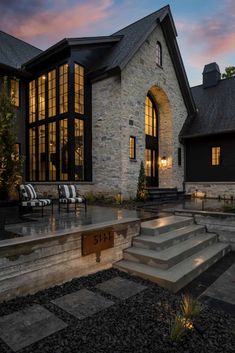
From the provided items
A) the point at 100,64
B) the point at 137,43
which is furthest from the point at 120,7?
the point at 100,64

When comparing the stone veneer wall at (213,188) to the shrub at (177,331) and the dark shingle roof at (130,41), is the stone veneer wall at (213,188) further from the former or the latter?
the shrub at (177,331)

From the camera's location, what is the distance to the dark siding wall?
13.0 meters

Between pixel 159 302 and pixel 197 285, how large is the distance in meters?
1.12

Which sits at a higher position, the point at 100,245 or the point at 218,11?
the point at 218,11

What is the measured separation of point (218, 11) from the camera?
439 inches

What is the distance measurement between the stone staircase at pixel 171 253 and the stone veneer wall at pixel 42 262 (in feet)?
2.13

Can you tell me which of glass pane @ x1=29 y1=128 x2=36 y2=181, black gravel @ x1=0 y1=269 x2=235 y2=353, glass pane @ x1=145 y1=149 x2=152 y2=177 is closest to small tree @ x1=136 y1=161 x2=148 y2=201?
glass pane @ x1=145 y1=149 x2=152 y2=177

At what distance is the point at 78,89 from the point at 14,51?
598cm

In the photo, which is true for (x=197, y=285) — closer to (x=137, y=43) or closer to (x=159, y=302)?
(x=159, y=302)

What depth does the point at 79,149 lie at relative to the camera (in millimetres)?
11195

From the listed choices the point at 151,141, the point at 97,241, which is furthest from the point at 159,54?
the point at 97,241

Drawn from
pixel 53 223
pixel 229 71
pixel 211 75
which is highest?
pixel 229 71

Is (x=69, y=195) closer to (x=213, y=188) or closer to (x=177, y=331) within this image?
(x=177, y=331)

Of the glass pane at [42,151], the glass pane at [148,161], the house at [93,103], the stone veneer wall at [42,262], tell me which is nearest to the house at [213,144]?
the house at [93,103]
